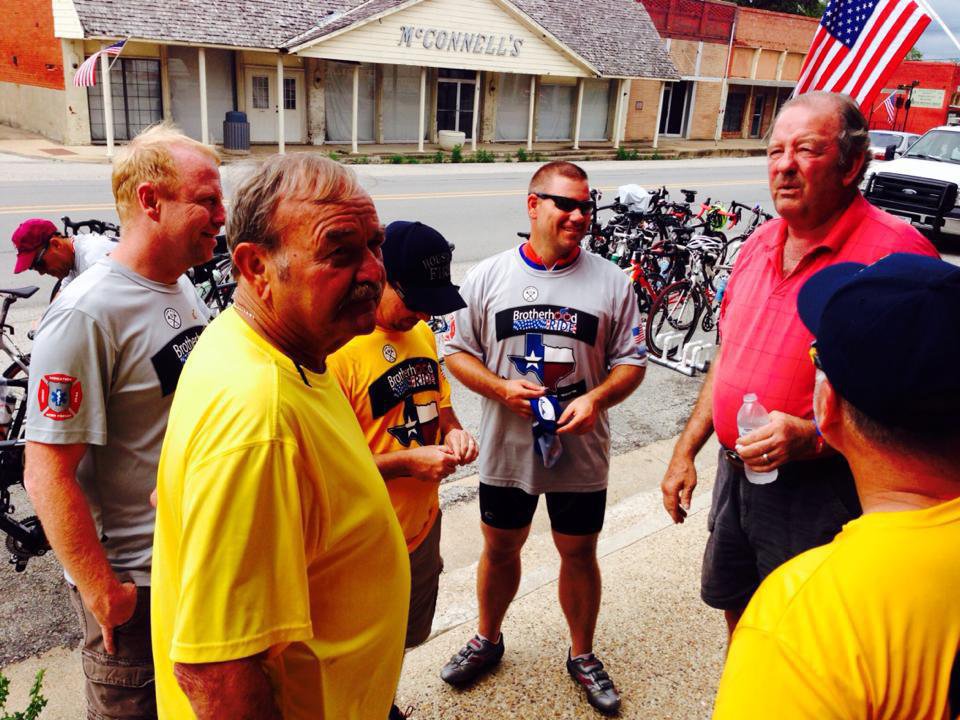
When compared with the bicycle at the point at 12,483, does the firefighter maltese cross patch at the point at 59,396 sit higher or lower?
higher

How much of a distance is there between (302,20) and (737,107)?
26.3 m

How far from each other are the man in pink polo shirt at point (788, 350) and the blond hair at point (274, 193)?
1642mm

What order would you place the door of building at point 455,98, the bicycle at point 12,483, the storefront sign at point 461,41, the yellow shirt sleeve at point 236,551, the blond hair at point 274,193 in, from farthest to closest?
1. the door of building at point 455,98
2. the storefront sign at point 461,41
3. the bicycle at point 12,483
4. the blond hair at point 274,193
5. the yellow shirt sleeve at point 236,551

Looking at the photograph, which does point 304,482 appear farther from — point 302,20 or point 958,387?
point 302,20

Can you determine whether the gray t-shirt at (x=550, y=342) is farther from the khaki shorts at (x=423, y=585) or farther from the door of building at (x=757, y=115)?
the door of building at (x=757, y=115)

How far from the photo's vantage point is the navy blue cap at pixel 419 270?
2621mm

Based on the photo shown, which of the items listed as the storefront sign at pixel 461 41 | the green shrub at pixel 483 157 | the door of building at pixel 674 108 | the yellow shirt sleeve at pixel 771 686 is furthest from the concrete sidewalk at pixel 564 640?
the door of building at pixel 674 108

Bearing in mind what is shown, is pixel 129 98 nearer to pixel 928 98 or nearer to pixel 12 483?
pixel 12 483

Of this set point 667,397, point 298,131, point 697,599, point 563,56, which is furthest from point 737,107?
point 697,599

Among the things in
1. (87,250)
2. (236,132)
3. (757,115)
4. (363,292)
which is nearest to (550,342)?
(363,292)

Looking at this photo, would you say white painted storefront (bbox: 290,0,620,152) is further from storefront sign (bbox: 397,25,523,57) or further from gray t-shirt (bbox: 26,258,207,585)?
Result: gray t-shirt (bbox: 26,258,207,585)

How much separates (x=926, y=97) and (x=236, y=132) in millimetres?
41033

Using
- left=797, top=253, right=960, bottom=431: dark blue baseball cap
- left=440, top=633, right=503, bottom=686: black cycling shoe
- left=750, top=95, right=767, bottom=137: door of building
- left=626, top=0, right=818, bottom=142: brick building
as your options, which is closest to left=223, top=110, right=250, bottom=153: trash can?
left=626, top=0, right=818, bottom=142: brick building

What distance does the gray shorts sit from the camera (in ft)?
8.73
